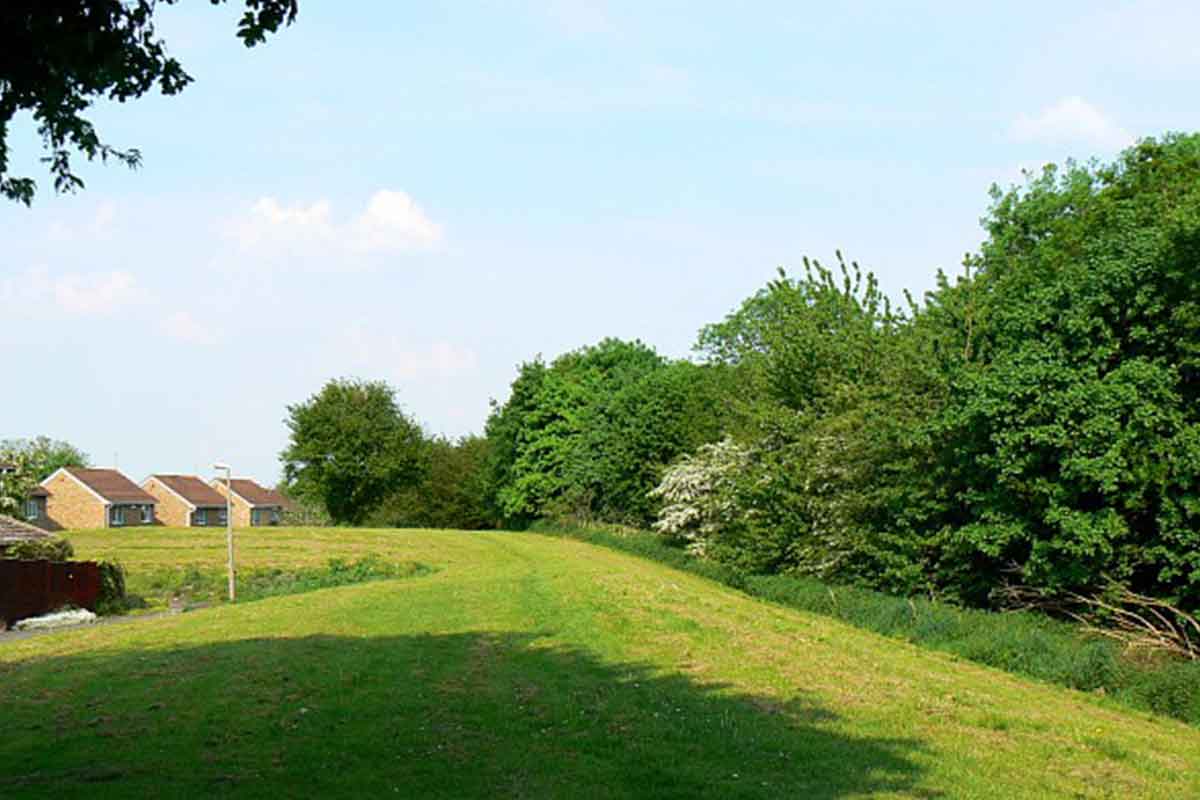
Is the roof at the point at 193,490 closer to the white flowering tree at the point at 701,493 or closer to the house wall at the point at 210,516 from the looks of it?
the house wall at the point at 210,516

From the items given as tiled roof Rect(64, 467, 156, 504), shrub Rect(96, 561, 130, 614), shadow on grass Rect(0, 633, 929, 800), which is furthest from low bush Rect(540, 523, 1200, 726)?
tiled roof Rect(64, 467, 156, 504)

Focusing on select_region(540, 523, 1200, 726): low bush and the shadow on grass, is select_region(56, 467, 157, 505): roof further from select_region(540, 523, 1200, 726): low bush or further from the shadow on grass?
the shadow on grass

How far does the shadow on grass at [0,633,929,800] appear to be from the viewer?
10242 mm

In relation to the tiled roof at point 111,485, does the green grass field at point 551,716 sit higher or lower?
lower

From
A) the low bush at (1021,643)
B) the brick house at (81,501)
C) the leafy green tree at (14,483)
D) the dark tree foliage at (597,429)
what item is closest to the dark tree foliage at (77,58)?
the low bush at (1021,643)

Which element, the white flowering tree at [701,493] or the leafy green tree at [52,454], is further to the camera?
the leafy green tree at [52,454]

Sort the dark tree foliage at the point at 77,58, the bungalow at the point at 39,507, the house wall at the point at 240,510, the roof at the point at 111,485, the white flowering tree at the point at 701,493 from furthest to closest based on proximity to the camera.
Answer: the house wall at the point at 240,510
the roof at the point at 111,485
the bungalow at the point at 39,507
the white flowering tree at the point at 701,493
the dark tree foliage at the point at 77,58

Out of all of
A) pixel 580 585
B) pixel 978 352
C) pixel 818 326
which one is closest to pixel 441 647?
pixel 580 585

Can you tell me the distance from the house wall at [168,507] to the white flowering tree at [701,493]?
75.9 m

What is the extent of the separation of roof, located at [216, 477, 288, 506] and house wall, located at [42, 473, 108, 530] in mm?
30941

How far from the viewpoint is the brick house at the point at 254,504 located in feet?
432

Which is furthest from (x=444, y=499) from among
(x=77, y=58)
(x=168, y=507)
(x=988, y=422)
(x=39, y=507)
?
(x=77, y=58)

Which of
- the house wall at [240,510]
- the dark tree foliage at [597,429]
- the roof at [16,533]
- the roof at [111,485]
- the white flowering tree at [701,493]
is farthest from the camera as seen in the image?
the house wall at [240,510]

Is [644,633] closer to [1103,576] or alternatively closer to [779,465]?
[1103,576]
